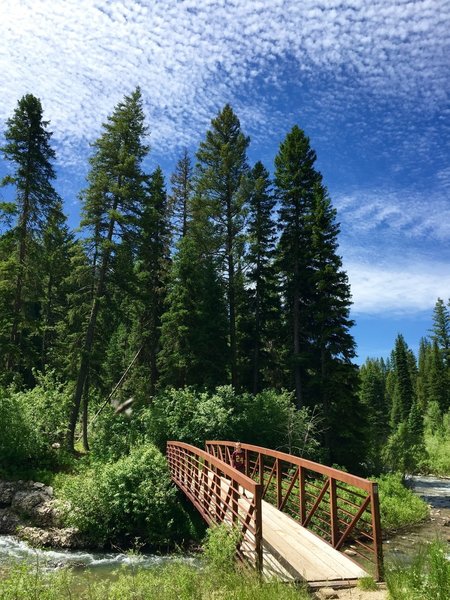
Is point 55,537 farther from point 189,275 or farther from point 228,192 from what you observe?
point 228,192

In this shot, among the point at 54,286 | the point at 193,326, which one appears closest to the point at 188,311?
the point at 193,326

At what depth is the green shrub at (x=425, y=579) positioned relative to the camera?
4.02m

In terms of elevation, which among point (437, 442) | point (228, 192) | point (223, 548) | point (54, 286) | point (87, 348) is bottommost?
point (223, 548)

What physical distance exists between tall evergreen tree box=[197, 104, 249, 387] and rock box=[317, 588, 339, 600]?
21381 millimetres

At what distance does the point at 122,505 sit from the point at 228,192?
66.8 ft

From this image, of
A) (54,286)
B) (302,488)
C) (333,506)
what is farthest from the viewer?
(54,286)

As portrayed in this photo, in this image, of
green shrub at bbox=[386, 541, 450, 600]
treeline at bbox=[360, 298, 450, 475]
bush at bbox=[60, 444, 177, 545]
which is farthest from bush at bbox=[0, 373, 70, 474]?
treeline at bbox=[360, 298, 450, 475]

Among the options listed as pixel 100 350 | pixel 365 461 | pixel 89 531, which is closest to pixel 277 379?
pixel 365 461

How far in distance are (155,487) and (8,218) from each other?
14261mm

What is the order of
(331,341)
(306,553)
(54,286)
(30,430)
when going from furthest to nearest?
1. (54,286)
2. (331,341)
3. (30,430)
4. (306,553)

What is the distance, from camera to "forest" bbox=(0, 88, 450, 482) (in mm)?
21547

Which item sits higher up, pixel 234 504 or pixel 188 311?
pixel 188 311

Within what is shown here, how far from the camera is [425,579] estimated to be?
14.2 feet

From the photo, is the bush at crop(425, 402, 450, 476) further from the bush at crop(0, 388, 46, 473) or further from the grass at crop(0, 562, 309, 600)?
the grass at crop(0, 562, 309, 600)
